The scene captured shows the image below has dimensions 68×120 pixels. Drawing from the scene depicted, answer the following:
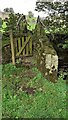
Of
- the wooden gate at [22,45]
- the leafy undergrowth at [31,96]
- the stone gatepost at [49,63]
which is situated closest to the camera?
the leafy undergrowth at [31,96]

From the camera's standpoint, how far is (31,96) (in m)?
8.25

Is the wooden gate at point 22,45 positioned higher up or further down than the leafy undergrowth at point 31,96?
higher up

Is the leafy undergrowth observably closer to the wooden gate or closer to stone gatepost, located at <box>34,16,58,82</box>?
stone gatepost, located at <box>34,16,58,82</box>

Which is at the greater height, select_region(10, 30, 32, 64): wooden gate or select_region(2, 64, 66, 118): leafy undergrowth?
select_region(10, 30, 32, 64): wooden gate

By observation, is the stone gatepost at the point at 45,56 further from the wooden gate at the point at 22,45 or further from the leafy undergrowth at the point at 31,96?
the wooden gate at the point at 22,45

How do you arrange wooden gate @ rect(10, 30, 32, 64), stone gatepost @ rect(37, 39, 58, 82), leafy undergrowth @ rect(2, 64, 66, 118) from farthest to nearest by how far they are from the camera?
wooden gate @ rect(10, 30, 32, 64)
stone gatepost @ rect(37, 39, 58, 82)
leafy undergrowth @ rect(2, 64, 66, 118)

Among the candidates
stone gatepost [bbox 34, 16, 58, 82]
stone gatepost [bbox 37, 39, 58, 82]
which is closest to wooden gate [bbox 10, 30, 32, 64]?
stone gatepost [bbox 34, 16, 58, 82]

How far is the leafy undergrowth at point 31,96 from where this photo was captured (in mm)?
7430

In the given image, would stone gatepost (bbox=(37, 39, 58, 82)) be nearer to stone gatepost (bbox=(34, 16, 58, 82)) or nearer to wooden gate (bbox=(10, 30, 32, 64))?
stone gatepost (bbox=(34, 16, 58, 82))

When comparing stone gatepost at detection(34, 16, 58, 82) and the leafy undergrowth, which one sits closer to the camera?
the leafy undergrowth

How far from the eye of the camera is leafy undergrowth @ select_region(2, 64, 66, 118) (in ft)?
24.4

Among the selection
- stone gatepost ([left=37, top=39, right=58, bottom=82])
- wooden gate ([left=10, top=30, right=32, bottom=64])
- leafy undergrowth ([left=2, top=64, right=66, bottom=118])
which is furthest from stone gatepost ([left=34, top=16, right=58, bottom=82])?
wooden gate ([left=10, top=30, right=32, bottom=64])

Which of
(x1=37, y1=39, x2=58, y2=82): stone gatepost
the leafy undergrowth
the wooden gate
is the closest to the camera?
the leafy undergrowth

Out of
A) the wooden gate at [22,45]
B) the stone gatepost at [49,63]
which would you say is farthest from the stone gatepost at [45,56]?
the wooden gate at [22,45]
